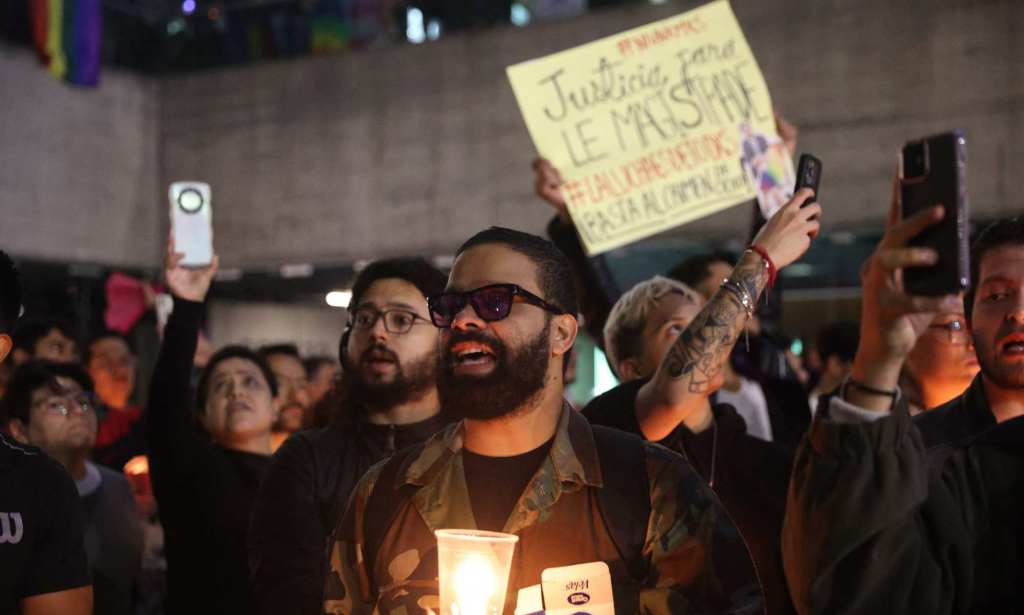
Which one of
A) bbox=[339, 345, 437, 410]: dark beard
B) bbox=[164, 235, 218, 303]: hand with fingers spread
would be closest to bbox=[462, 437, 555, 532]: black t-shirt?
bbox=[339, 345, 437, 410]: dark beard

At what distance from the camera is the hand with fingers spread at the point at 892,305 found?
5.25ft

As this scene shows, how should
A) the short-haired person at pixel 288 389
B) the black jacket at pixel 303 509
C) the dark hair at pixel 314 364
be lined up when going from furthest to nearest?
the dark hair at pixel 314 364 → the short-haired person at pixel 288 389 → the black jacket at pixel 303 509

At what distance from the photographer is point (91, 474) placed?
431 cm

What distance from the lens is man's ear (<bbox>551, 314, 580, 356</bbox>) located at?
2.47 m

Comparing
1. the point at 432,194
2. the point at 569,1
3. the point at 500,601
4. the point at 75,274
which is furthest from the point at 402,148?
the point at 500,601

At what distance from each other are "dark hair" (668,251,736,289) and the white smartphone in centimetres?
177

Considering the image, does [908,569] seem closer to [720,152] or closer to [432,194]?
[720,152]

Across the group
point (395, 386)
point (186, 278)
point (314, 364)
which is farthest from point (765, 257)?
point (314, 364)

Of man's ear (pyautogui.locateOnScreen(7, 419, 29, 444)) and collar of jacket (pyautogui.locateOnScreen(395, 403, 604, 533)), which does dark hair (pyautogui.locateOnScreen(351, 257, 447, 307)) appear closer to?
collar of jacket (pyautogui.locateOnScreen(395, 403, 604, 533))

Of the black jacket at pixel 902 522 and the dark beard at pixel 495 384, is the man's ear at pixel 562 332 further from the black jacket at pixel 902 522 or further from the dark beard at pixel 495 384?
the black jacket at pixel 902 522

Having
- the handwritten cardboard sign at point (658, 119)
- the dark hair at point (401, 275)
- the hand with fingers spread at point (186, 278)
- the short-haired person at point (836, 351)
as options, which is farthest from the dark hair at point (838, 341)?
the hand with fingers spread at point (186, 278)

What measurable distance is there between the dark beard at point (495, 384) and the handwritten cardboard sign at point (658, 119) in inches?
73.8

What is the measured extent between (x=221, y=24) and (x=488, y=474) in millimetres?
13458

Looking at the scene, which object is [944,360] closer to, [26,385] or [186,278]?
[186,278]
